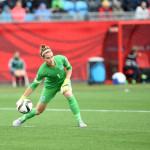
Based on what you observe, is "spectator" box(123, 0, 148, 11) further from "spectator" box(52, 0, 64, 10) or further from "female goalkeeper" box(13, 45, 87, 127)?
"female goalkeeper" box(13, 45, 87, 127)

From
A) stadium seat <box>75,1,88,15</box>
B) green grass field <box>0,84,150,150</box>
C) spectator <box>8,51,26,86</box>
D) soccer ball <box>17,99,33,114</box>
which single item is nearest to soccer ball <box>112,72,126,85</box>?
stadium seat <box>75,1,88,15</box>

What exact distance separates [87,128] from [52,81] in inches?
48.0

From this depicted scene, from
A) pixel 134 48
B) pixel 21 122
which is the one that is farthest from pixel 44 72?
pixel 134 48

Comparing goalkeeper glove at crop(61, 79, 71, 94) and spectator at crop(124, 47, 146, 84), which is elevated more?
goalkeeper glove at crop(61, 79, 71, 94)

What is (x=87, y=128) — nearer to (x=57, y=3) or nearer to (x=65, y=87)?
(x=65, y=87)

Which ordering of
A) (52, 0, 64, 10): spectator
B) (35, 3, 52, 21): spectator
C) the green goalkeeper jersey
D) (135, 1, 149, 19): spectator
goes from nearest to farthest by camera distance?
1. the green goalkeeper jersey
2. (135, 1, 149, 19): spectator
3. (35, 3, 52, 21): spectator
4. (52, 0, 64, 10): spectator

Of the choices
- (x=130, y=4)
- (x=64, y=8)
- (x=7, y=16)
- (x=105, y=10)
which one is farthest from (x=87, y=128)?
(x=130, y=4)

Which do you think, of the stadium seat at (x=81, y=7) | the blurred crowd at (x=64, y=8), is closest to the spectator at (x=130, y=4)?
the blurred crowd at (x=64, y=8)

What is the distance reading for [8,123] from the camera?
11273 millimetres

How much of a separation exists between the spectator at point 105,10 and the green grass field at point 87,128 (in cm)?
858

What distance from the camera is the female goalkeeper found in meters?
9.87

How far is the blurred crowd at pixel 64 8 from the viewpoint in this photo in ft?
83.1

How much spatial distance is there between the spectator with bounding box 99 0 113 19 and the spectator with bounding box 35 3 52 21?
2.58 metres

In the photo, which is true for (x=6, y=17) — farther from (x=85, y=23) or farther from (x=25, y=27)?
(x=85, y=23)
